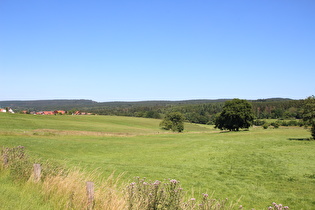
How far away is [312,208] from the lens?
11867mm

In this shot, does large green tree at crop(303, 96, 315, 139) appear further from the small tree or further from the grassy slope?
the small tree

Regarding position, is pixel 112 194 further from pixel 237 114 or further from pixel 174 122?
pixel 174 122

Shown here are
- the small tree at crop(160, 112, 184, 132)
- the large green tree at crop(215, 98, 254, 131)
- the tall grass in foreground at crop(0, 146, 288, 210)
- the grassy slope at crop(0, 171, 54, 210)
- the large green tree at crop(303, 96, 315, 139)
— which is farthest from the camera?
the small tree at crop(160, 112, 184, 132)

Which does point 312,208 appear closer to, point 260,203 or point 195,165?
point 260,203

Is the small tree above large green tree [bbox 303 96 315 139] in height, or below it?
below

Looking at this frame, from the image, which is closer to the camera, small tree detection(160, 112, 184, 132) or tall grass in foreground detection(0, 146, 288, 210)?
tall grass in foreground detection(0, 146, 288, 210)

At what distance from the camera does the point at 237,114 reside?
65.5 meters

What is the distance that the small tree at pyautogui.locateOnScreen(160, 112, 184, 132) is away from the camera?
96.8m

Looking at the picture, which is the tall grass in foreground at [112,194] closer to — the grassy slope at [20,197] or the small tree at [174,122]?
the grassy slope at [20,197]

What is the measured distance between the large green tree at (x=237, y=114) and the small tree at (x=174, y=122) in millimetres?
27337

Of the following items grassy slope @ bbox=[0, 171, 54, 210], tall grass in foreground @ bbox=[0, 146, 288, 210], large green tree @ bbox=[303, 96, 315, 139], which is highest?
large green tree @ bbox=[303, 96, 315, 139]

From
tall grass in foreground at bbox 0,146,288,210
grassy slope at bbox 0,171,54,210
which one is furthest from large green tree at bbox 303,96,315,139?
grassy slope at bbox 0,171,54,210

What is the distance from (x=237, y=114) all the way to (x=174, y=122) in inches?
1542

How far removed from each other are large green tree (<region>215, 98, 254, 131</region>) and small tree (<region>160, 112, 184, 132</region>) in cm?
2734
